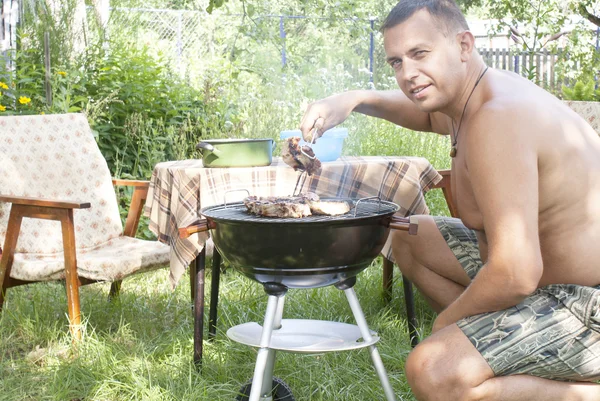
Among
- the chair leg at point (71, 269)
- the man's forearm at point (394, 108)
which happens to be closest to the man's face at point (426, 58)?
the man's forearm at point (394, 108)

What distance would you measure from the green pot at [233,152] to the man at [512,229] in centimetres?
100

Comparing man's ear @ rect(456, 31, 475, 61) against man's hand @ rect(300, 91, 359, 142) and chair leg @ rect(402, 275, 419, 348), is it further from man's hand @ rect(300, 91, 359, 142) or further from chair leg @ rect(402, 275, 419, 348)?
chair leg @ rect(402, 275, 419, 348)

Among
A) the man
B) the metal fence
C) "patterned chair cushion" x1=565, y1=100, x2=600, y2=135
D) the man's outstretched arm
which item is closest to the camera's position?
the man

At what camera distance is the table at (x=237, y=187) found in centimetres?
330

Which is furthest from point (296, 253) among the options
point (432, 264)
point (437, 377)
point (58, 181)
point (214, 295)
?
point (58, 181)

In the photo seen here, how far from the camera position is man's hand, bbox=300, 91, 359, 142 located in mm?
2785

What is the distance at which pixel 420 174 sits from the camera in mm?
3645

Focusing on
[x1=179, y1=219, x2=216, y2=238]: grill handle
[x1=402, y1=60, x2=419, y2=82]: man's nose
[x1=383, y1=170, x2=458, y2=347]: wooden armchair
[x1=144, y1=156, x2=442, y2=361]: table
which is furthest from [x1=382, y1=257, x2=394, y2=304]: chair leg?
[x1=402, y1=60, x2=419, y2=82]: man's nose

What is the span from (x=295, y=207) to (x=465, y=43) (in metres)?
0.78

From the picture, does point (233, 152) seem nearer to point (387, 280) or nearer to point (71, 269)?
point (71, 269)

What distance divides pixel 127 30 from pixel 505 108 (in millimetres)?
6672

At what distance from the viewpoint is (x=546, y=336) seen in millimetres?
2299

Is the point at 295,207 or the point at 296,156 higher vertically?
the point at 296,156

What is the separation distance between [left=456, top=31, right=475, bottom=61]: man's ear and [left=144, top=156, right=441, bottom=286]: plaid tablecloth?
1051mm
